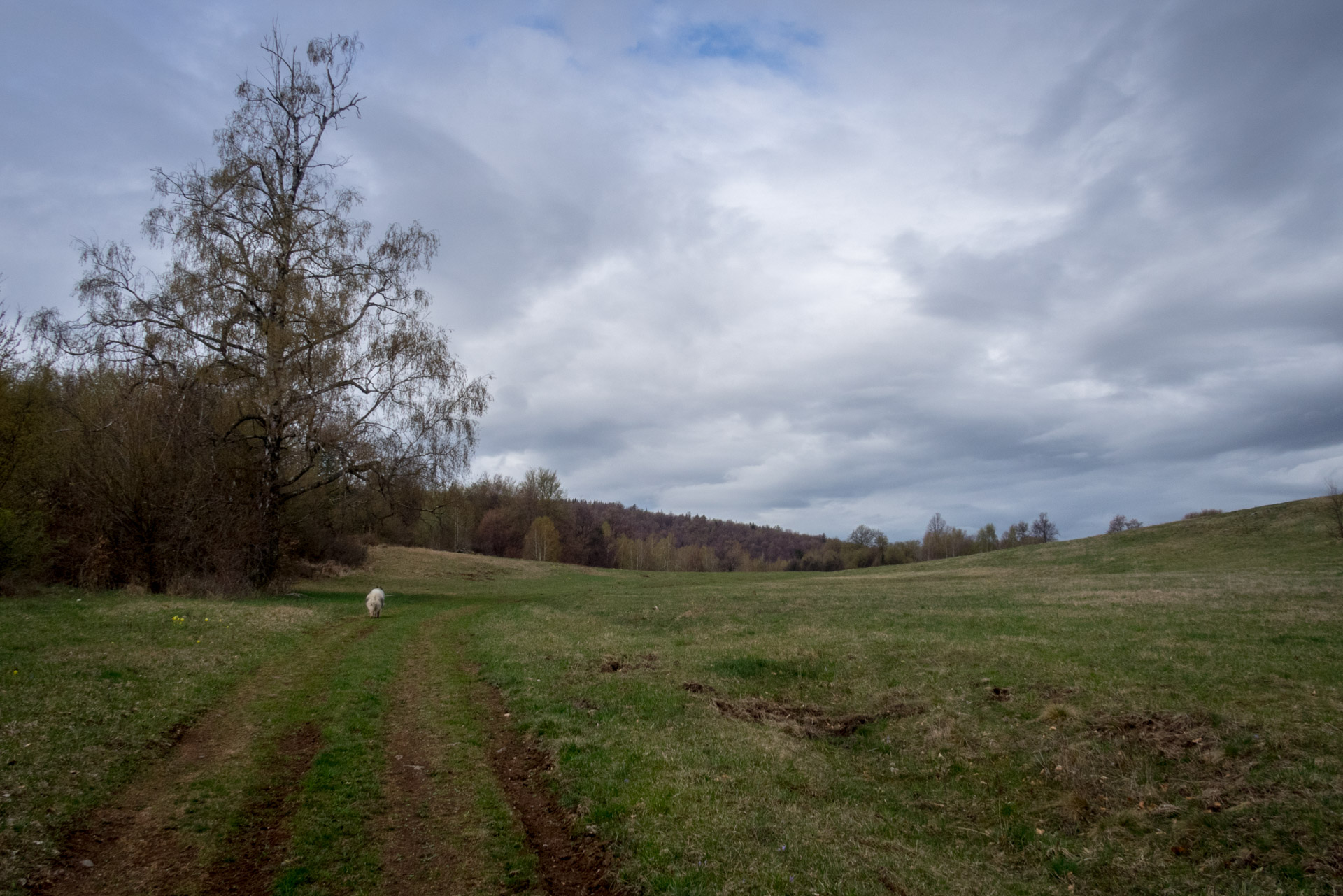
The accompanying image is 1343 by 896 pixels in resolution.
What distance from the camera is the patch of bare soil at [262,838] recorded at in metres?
5.93

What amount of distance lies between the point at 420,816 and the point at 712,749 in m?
4.24

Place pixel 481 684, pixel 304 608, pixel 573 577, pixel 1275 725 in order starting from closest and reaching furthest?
1. pixel 1275 725
2. pixel 481 684
3. pixel 304 608
4. pixel 573 577

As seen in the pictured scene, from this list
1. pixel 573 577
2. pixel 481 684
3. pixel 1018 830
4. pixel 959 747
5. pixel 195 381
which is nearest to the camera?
pixel 1018 830

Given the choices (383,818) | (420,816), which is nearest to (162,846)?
(383,818)

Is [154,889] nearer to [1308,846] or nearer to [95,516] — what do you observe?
[1308,846]

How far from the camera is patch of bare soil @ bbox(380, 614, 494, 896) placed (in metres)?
6.21

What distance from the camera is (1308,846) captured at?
7062 mm

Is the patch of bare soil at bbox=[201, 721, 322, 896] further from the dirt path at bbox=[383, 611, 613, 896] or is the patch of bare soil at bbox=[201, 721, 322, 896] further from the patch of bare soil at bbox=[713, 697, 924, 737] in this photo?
the patch of bare soil at bbox=[713, 697, 924, 737]

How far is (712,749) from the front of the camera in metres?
10.0

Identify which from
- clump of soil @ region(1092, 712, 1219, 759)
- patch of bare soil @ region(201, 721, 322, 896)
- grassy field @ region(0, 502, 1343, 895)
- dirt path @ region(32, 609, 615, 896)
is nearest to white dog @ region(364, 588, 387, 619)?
grassy field @ region(0, 502, 1343, 895)

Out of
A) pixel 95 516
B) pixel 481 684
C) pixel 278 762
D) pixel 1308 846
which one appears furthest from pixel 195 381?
pixel 1308 846

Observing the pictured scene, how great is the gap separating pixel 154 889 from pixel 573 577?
174 feet

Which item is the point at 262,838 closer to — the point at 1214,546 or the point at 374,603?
the point at 374,603

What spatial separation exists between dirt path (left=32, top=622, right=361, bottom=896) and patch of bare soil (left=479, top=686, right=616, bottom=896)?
96.5 inches
